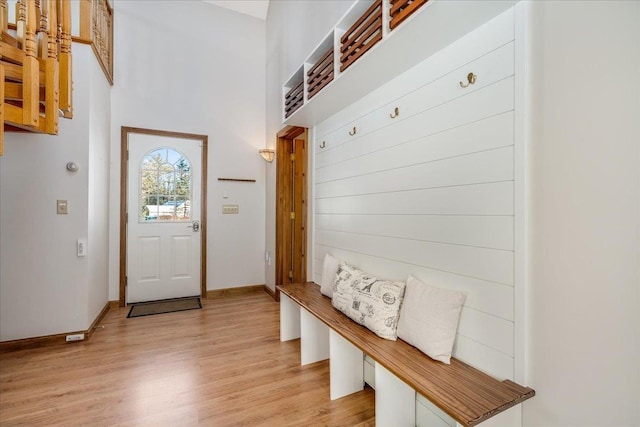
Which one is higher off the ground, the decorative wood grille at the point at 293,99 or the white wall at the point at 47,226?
the decorative wood grille at the point at 293,99

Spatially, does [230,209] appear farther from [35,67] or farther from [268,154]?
[35,67]

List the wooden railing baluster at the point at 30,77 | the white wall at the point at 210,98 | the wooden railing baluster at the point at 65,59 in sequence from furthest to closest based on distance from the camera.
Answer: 1. the white wall at the point at 210,98
2. the wooden railing baluster at the point at 65,59
3. the wooden railing baluster at the point at 30,77

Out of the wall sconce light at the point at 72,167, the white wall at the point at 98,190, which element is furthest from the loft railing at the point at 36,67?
the white wall at the point at 98,190

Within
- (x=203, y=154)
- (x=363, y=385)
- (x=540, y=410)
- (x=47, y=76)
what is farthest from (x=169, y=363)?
(x=203, y=154)

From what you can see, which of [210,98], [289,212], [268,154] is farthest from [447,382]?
[210,98]

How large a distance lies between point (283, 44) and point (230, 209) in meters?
2.26

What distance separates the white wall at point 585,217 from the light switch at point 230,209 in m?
3.70

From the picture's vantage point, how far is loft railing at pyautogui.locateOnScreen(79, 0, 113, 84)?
107 inches

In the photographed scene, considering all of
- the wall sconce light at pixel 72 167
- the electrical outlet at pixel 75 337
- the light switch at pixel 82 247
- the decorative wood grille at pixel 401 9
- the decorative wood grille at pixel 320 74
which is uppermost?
the decorative wood grille at pixel 320 74

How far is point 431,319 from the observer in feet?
4.71

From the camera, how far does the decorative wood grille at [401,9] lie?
1.28 m

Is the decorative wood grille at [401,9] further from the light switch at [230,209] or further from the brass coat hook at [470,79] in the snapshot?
the light switch at [230,209]

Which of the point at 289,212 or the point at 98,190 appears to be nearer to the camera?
the point at 98,190

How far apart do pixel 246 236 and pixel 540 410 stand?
3.74 meters
